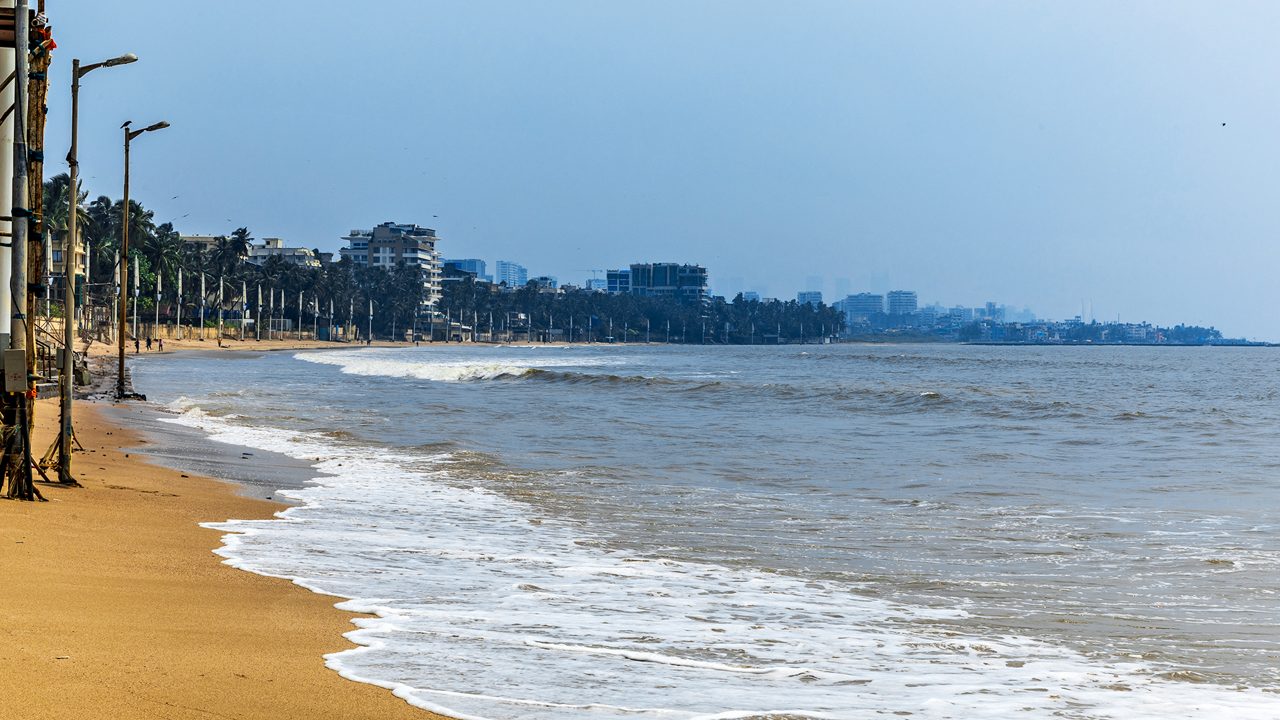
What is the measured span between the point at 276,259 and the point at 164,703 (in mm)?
186283

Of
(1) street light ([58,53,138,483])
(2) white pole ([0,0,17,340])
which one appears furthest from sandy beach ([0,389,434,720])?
(2) white pole ([0,0,17,340])

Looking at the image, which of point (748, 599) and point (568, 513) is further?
point (568, 513)

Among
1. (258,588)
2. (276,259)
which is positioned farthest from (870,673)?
(276,259)

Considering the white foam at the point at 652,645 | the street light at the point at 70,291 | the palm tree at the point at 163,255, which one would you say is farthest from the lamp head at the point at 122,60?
the palm tree at the point at 163,255

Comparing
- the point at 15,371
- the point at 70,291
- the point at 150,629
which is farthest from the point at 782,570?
the point at 70,291

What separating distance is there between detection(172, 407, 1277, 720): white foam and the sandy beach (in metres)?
0.30

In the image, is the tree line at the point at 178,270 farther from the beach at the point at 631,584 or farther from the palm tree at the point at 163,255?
the beach at the point at 631,584

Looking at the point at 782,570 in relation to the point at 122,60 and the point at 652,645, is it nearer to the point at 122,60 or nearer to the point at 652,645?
the point at 652,645

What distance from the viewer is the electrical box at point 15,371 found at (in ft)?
37.8

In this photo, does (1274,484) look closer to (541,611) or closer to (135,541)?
(541,611)

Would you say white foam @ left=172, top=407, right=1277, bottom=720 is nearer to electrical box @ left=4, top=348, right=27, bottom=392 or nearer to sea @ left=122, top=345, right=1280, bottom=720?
sea @ left=122, top=345, right=1280, bottom=720

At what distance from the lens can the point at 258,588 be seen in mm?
8078

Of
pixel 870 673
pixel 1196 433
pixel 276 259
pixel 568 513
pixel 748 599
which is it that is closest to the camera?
pixel 870 673

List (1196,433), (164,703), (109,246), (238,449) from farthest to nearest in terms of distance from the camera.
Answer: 1. (109,246)
2. (1196,433)
3. (238,449)
4. (164,703)
